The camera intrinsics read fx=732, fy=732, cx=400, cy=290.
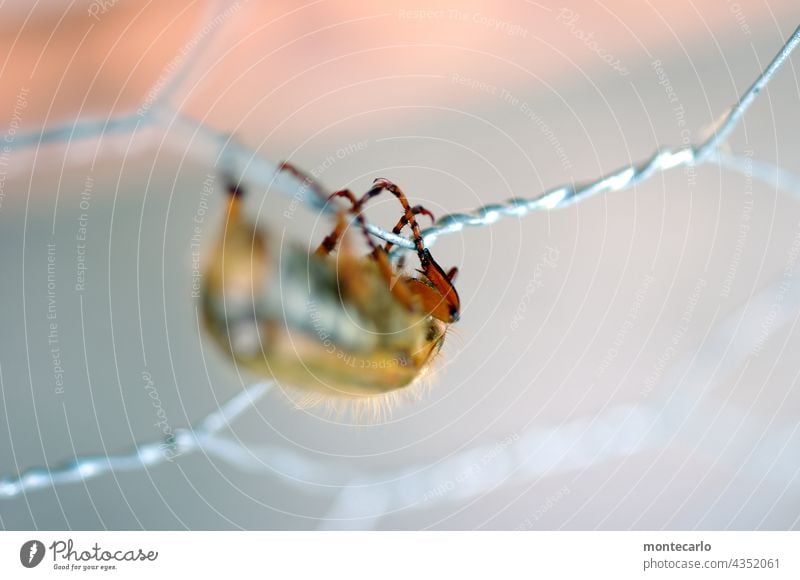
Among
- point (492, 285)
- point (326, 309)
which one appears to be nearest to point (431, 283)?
point (326, 309)

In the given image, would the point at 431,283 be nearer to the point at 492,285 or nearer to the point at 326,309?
the point at 326,309

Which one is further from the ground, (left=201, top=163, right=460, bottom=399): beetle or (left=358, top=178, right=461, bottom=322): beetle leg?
(left=358, top=178, right=461, bottom=322): beetle leg

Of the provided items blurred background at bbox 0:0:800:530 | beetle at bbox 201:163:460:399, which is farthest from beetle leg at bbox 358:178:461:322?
blurred background at bbox 0:0:800:530

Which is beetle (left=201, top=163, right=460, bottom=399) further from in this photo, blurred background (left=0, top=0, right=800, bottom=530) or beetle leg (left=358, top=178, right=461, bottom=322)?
blurred background (left=0, top=0, right=800, bottom=530)

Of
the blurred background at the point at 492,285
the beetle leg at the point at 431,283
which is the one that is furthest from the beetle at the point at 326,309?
the blurred background at the point at 492,285

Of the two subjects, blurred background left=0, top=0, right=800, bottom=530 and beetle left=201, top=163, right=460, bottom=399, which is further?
blurred background left=0, top=0, right=800, bottom=530

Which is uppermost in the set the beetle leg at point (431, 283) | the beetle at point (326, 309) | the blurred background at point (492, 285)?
the blurred background at point (492, 285)

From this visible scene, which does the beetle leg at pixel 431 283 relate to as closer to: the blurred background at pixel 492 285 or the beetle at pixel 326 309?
the beetle at pixel 326 309
